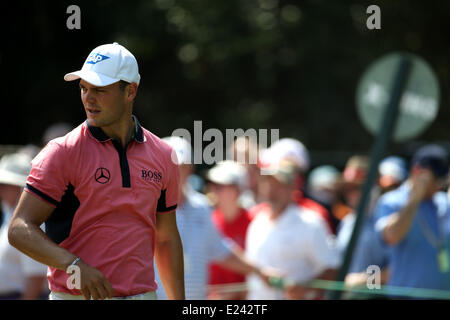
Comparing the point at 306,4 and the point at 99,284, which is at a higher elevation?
the point at 306,4

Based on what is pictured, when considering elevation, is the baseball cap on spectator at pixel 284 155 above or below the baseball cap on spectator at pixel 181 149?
below

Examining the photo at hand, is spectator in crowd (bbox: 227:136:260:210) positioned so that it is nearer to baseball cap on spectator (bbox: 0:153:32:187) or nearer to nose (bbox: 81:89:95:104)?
baseball cap on spectator (bbox: 0:153:32:187)

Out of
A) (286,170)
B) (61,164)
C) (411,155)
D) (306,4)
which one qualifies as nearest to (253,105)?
(306,4)

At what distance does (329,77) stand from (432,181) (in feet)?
39.1

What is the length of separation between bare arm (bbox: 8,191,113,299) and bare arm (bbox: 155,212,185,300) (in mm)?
676

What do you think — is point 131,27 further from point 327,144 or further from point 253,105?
point 327,144

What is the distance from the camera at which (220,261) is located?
6496mm

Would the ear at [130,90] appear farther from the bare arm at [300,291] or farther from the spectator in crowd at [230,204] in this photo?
the spectator in crowd at [230,204]

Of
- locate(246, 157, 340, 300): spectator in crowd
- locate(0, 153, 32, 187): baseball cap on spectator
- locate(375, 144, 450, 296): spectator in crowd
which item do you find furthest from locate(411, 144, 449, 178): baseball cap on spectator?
locate(0, 153, 32, 187): baseball cap on spectator

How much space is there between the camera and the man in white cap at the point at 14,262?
5.73 metres

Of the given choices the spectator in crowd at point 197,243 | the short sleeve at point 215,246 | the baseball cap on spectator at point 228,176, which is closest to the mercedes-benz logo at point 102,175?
the spectator in crowd at point 197,243

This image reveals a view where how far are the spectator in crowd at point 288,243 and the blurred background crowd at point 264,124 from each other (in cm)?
1

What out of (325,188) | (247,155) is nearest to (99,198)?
(247,155)
